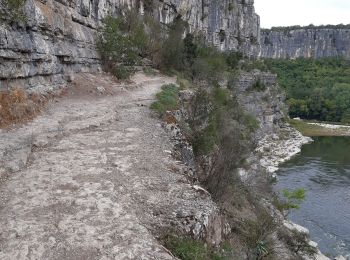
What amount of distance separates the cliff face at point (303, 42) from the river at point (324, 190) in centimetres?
8026

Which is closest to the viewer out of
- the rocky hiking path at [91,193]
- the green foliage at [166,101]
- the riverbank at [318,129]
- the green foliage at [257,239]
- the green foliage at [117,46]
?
the rocky hiking path at [91,193]

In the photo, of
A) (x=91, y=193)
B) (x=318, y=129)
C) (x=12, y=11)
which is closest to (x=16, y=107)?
(x=12, y=11)

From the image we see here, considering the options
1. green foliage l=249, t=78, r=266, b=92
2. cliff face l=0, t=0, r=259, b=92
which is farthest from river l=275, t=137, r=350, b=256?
cliff face l=0, t=0, r=259, b=92

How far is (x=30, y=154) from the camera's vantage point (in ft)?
32.2

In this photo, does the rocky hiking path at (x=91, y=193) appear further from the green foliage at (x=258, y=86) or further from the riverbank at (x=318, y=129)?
the riverbank at (x=318, y=129)

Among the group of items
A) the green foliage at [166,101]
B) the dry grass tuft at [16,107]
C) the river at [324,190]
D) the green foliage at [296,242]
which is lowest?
the river at [324,190]

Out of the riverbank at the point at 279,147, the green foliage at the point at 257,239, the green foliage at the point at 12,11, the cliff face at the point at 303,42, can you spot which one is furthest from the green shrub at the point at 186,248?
the cliff face at the point at 303,42

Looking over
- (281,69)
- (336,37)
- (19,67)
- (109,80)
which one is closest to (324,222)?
(109,80)

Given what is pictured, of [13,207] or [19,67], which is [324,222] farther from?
[13,207]

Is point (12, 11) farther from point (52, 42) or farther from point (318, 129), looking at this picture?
point (318, 129)

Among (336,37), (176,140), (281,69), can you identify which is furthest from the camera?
(336,37)

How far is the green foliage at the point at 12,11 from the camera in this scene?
43.9 feet

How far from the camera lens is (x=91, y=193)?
7828mm

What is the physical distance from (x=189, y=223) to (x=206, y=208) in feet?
2.23
